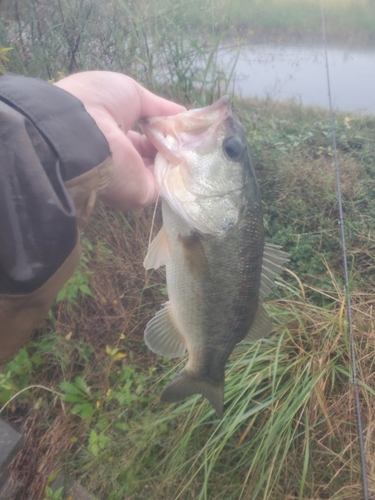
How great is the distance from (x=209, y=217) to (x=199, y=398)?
4.22 feet

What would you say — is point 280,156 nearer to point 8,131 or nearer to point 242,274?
point 242,274

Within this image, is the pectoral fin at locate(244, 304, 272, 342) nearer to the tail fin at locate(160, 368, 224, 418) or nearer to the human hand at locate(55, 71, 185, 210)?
the tail fin at locate(160, 368, 224, 418)

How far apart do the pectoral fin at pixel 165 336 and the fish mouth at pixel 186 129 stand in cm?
66

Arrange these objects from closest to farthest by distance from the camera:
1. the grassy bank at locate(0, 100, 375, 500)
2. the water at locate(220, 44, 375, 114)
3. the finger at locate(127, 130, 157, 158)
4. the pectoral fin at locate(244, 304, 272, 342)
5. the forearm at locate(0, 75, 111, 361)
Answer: the forearm at locate(0, 75, 111, 361), the pectoral fin at locate(244, 304, 272, 342), the finger at locate(127, 130, 157, 158), the grassy bank at locate(0, 100, 375, 500), the water at locate(220, 44, 375, 114)

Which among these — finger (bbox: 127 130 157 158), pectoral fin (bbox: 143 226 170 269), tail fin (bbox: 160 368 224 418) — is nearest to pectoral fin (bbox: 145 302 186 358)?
tail fin (bbox: 160 368 224 418)

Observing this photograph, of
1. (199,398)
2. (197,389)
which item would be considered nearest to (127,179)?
(197,389)

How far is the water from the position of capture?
501 centimetres

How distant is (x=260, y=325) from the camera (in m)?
1.63

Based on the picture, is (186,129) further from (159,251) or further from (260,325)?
(260,325)

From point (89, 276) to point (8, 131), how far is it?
1.86 m

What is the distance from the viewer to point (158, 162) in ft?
4.91

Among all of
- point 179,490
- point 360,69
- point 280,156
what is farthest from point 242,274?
point 360,69

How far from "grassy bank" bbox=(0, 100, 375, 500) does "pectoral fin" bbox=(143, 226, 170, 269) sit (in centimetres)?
108

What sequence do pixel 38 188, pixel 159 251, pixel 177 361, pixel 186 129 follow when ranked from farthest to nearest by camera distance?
1. pixel 177 361
2. pixel 159 251
3. pixel 186 129
4. pixel 38 188
